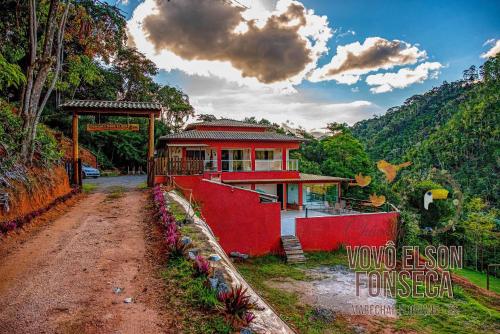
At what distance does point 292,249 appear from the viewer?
14.5 meters

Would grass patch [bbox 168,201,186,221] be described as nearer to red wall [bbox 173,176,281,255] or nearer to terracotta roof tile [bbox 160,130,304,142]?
red wall [bbox 173,176,281,255]

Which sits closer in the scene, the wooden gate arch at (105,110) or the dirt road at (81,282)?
the dirt road at (81,282)

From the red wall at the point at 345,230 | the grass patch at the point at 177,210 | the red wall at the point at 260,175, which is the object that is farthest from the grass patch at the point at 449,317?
the red wall at the point at 260,175

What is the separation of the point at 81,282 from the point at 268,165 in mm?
19641

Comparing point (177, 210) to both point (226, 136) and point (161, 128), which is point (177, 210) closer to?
point (226, 136)

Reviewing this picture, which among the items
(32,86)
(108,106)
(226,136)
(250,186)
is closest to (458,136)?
(250,186)

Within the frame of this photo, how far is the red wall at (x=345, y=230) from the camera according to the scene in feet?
50.9

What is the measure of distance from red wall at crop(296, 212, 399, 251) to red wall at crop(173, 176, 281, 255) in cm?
167

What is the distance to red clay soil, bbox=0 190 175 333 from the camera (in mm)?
3309

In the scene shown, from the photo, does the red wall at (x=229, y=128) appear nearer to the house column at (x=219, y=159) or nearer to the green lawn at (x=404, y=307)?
the house column at (x=219, y=159)

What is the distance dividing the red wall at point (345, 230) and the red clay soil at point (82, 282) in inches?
395

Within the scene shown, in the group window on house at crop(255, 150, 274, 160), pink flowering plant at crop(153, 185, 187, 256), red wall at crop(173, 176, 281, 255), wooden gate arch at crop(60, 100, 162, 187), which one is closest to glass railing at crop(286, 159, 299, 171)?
window on house at crop(255, 150, 274, 160)

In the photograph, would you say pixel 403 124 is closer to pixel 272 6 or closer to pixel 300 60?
pixel 300 60

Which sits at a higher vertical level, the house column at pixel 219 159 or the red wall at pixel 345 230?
the house column at pixel 219 159
